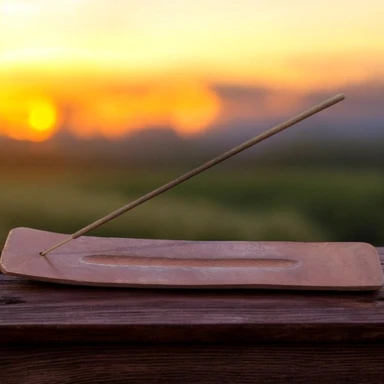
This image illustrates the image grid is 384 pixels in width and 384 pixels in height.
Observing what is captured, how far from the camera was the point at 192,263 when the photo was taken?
0.81 meters

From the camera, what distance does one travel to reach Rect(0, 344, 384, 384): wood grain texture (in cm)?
71

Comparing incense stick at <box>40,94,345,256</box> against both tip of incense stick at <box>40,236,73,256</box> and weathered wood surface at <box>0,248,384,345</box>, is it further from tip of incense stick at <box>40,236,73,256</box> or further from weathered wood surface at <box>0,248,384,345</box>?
weathered wood surface at <box>0,248,384,345</box>

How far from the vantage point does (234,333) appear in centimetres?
69

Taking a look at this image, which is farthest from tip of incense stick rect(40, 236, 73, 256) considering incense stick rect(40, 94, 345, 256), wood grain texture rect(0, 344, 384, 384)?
wood grain texture rect(0, 344, 384, 384)

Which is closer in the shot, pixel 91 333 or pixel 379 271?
pixel 91 333

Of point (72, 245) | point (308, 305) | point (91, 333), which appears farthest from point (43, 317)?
point (308, 305)

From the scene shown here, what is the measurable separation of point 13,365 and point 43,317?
6 centimetres

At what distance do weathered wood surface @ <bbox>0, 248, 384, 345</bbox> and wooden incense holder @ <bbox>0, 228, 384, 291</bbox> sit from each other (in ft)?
0.05

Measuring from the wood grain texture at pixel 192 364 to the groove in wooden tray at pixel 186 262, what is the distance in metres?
0.12

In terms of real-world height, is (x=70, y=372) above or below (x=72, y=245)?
below

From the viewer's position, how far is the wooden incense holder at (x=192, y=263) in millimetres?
758

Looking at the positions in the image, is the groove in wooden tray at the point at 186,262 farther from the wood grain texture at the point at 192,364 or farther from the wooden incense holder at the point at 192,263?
the wood grain texture at the point at 192,364

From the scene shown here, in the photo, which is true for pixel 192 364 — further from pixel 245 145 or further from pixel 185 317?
pixel 245 145

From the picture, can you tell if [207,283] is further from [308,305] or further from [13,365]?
[13,365]
